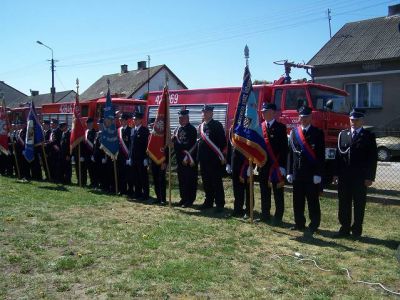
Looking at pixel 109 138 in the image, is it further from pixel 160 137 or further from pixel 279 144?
pixel 279 144

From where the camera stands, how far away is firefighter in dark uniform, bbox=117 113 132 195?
10.5m

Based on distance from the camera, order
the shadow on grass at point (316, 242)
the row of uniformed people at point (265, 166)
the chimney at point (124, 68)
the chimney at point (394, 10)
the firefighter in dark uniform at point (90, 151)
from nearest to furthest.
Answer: the shadow on grass at point (316, 242), the row of uniformed people at point (265, 166), the firefighter in dark uniform at point (90, 151), the chimney at point (394, 10), the chimney at point (124, 68)

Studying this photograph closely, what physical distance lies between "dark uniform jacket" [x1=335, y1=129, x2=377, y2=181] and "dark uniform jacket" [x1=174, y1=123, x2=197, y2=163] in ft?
10.9

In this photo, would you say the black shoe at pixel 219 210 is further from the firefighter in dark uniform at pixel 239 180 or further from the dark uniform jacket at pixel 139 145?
the dark uniform jacket at pixel 139 145

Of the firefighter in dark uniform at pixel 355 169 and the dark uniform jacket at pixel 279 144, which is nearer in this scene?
the firefighter in dark uniform at pixel 355 169

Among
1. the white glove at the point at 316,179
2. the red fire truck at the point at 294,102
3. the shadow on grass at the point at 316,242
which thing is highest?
the red fire truck at the point at 294,102

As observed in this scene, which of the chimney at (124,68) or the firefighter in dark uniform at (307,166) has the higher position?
the chimney at (124,68)

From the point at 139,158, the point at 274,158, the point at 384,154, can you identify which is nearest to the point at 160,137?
the point at 139,158

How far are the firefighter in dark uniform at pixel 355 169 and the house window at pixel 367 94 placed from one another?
1933cm

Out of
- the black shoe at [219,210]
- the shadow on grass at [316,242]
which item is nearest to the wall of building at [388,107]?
the black shoe at [219,210]

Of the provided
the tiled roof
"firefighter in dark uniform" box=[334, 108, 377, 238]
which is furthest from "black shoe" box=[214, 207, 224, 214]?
the tiled roof

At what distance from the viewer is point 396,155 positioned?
19.2 metres

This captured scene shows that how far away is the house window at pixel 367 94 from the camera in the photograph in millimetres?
25031

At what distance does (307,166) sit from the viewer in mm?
6875
